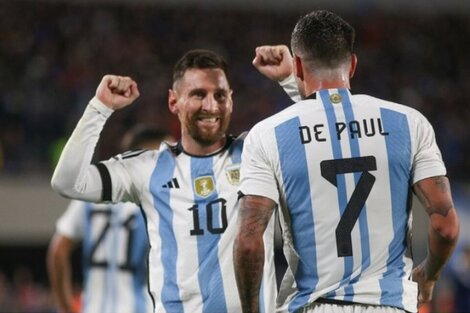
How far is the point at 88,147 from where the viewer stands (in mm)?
4574

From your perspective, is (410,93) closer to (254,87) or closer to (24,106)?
(254,87)

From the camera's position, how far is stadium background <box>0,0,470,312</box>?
16.9 meters

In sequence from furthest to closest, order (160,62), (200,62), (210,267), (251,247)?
(160,62) < (200,62) < (210,267) < (251,247)

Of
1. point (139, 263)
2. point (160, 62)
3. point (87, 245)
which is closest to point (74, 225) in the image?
point (87, 245)

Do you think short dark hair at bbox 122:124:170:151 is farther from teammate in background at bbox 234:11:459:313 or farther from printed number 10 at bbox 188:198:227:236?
teammate in background at bbox 234:11:459:313

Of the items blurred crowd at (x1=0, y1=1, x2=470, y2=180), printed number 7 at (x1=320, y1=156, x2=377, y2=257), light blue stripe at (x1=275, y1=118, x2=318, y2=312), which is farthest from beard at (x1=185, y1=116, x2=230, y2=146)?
blurred crowd at (x1=0, y1=1, x2=470, y2=180)

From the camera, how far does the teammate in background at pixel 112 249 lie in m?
6.76

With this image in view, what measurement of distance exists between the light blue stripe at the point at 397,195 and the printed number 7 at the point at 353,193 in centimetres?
9

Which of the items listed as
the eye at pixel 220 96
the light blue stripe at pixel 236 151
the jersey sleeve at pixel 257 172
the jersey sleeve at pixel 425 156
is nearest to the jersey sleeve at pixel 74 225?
the light blue stripe at pixel 236 151

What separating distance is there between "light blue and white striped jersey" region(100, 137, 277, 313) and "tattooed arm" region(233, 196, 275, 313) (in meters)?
0.75

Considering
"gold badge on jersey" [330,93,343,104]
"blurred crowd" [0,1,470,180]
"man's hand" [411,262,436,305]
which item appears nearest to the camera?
"gold badge on jersey" [330,93,343,104]

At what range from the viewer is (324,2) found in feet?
76.4

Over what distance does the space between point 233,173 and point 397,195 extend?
3.62 feet

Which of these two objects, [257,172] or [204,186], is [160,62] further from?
[257,172]
